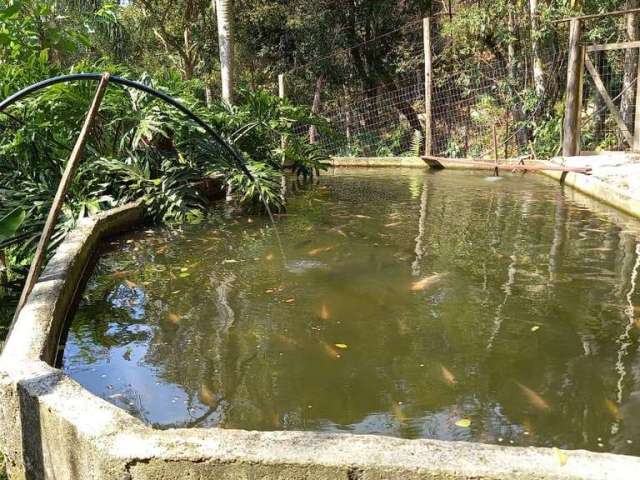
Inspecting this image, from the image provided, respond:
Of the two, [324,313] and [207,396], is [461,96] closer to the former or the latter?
[324,313]

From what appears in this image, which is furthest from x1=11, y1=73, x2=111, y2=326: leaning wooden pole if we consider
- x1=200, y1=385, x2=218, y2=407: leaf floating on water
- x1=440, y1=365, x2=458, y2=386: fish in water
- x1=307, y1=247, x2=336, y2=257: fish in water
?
x1=307, y1=247, x2=336, y2=257: fish in water

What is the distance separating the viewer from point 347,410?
3168 millimetres

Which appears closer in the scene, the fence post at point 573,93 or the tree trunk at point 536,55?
the fence post at point 573,93

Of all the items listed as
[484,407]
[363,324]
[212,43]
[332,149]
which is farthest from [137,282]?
[212,43]

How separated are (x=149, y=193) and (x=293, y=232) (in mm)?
1915

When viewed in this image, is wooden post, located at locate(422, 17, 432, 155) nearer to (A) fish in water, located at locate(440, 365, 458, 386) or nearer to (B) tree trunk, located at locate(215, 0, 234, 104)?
(B) tree trunk, located at locate(215, 0, 234, 104)

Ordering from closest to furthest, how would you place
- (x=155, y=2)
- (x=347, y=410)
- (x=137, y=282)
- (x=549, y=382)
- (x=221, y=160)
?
(x=347, y=410), (x=549, y=382), (x=137, y=282), (x=221, y=160), (x=155, y=2)

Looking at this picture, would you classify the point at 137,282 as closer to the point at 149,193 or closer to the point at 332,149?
the point at 149,193

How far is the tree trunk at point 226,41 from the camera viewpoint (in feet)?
34.7

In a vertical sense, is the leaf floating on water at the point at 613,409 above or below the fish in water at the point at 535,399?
below

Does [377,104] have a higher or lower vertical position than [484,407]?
higher

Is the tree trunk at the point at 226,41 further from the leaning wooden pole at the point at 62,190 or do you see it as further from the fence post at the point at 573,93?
the leaning wooden pole at the point at 62,190

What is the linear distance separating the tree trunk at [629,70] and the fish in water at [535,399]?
378 inches

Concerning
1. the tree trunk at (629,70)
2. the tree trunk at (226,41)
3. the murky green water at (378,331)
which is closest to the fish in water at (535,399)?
the murky green water at (378,331)
